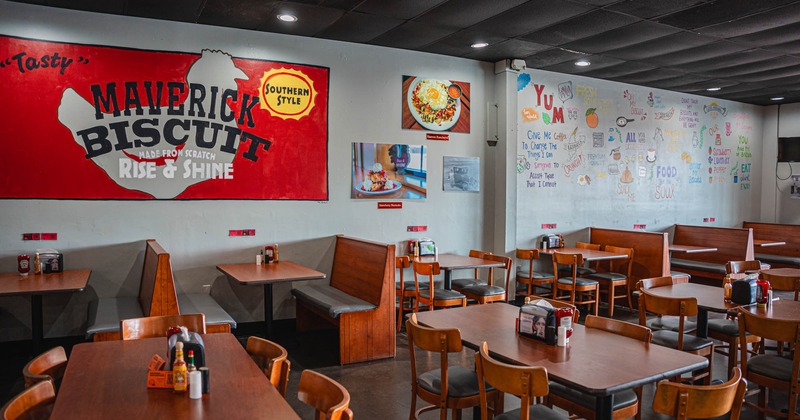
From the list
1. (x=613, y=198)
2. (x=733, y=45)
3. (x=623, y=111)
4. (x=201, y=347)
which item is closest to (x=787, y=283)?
(x=733, y=45)

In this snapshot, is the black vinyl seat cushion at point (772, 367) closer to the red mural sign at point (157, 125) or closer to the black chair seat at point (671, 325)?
the black chair seat at point (671, 325)

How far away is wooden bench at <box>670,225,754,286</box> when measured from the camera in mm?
8078

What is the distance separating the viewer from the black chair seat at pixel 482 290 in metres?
6.20

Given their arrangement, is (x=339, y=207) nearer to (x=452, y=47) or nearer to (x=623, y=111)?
(x=452, y=47)

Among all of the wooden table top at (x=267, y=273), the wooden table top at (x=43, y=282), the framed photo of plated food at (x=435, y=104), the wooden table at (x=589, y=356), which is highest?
the framed photo of plated food at (x=435, y=104)

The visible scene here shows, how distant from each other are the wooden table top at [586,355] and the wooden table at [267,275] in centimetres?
190

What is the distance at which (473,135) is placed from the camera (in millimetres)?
7340

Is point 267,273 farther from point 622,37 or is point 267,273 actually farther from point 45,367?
point 622,37

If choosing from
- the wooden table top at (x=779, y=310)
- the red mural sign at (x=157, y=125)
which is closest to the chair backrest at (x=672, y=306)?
the wooden table top at (x=779, y=310)

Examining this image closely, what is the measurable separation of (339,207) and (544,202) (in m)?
3.07

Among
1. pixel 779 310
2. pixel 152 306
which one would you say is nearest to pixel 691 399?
pixel 779 310

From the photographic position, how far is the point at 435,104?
702cm

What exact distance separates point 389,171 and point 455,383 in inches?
152

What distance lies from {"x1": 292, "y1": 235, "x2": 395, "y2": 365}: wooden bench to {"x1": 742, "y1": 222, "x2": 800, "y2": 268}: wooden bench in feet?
23.4
